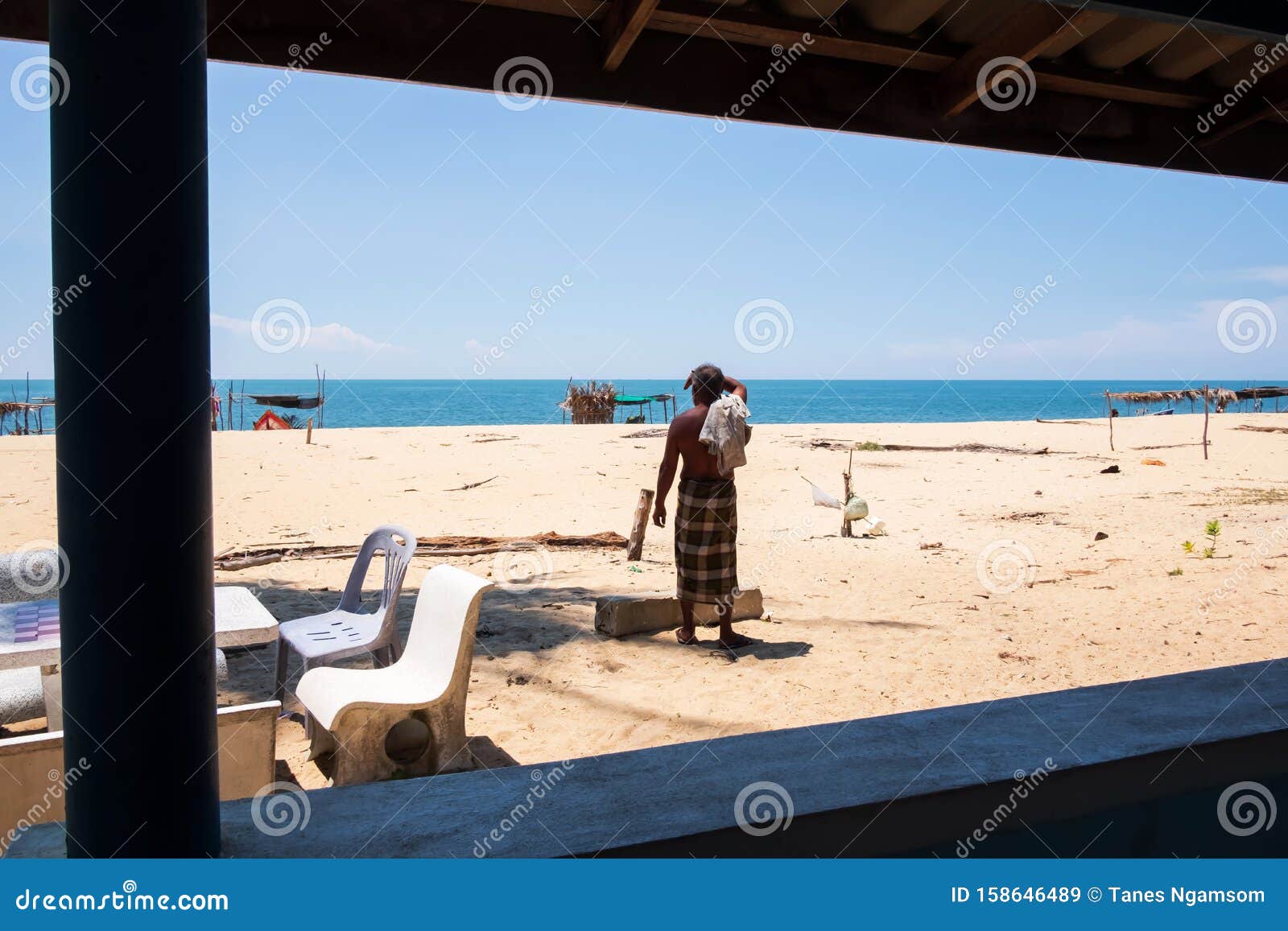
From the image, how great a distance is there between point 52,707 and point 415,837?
7.53 ft

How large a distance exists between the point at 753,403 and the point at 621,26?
80556mm

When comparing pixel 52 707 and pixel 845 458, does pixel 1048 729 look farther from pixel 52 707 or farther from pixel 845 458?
pixel 845 458

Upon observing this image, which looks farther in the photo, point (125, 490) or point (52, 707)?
point (52, 707)

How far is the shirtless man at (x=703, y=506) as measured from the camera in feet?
17.2

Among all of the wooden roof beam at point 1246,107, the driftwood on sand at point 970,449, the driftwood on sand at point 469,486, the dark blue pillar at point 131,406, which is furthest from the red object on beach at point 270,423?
the dark blue pillar at point 131,406

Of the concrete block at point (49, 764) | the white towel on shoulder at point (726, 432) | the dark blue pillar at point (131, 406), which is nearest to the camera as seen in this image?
the dark blue pillar at point (131, 406)

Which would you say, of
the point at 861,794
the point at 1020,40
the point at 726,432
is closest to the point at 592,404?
the point at 726,432

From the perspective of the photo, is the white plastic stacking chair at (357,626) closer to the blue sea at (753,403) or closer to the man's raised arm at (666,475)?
the man's raised arm at (666,475)

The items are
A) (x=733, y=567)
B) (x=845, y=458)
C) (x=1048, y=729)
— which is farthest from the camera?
(x=845, y=458)

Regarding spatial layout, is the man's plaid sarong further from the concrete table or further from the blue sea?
the blue sea

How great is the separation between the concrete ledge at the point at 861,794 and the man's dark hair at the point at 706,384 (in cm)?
326

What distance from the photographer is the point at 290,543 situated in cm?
897

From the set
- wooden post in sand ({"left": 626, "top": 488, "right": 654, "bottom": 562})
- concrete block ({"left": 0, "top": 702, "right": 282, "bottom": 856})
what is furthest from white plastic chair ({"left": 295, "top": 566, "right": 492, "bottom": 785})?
wooden post in sand ({"left": 626, "top": 488, "right": 654, "bottom": 562})
